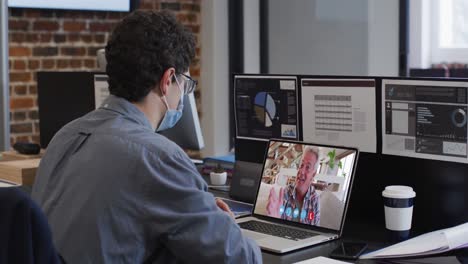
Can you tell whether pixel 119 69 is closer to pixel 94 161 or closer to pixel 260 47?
pixel 94 161

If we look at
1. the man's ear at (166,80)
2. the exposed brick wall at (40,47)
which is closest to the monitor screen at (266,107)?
the man's ear at (166,80)

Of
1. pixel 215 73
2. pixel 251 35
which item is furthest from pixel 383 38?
pixel 215 73

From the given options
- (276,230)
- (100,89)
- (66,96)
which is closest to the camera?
(276,230)

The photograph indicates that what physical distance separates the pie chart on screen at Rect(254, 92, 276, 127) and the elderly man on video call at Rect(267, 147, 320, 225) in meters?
0.33

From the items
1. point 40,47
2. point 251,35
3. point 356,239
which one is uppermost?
point 251,35

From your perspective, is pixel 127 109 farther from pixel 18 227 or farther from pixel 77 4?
pixel 77 4

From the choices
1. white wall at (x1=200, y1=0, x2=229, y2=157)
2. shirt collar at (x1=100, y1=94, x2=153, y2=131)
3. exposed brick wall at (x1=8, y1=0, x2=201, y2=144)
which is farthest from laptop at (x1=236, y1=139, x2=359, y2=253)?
white wall at (x1=200, y1=0, x2=229, y2=157)

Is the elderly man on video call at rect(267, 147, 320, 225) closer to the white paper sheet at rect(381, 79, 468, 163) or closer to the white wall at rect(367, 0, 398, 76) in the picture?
the white paper sheet at rect(381, 79, 468, 163)

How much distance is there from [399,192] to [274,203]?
416 millimetres

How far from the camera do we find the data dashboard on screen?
4.52 metres

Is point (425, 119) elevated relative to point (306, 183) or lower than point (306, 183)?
elevated

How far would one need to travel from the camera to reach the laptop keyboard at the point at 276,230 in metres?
2.16

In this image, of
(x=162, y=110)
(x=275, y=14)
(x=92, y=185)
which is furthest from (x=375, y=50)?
(x=92, y=185)

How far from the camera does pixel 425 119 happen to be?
220 centimetres
